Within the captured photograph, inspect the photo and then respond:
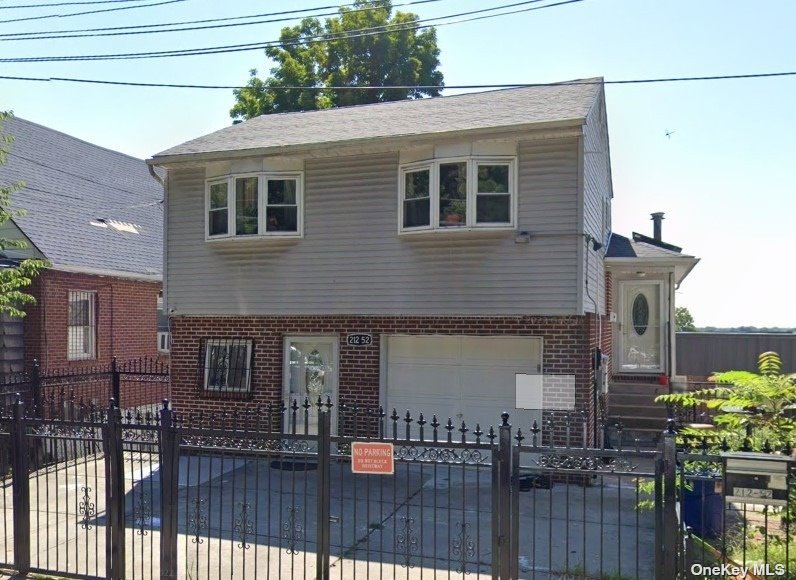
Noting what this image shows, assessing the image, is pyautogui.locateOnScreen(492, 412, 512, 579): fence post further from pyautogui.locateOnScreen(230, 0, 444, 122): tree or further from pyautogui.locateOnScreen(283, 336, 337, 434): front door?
pyautogui.locateOnScreen(230, 0, 444, 122): tree

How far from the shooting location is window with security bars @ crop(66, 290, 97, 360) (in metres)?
14.9

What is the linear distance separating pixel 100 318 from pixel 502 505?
12891 millimetres

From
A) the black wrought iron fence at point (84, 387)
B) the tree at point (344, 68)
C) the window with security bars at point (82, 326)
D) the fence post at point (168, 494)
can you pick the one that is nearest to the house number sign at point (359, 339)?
the black wrought iron fence at point (84, 387)

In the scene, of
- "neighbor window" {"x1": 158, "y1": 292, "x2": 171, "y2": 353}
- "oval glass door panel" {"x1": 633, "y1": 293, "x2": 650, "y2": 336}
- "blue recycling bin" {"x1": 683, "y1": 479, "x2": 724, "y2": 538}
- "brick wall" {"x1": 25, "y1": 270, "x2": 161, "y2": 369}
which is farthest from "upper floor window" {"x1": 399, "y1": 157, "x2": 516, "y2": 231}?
"neighbor window" {"x1": 158, "y1": 292, "x2": 171, "y2": 353}

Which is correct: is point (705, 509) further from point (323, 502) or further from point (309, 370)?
point (309, 370)

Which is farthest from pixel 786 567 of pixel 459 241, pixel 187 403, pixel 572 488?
pixel 187 403

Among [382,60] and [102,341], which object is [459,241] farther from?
[382,60]

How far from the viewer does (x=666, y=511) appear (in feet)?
16.7

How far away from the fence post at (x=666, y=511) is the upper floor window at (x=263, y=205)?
765 cm

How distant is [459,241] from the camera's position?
34.3 ft

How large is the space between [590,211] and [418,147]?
3055mm

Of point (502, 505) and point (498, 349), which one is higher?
point (498, 349)

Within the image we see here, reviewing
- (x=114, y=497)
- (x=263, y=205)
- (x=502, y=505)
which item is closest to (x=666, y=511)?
(x=502, y=505)

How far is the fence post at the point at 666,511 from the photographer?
199 inches
